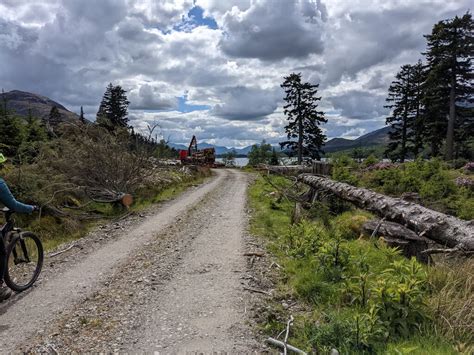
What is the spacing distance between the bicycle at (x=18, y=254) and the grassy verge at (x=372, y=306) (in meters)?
3.97

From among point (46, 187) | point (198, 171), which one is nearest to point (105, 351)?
point (46, 187)

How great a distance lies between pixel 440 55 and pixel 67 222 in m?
33.5

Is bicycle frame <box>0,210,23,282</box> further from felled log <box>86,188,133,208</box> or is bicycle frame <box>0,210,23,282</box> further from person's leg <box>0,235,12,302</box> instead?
felled log <box>86,188,133,208</box>

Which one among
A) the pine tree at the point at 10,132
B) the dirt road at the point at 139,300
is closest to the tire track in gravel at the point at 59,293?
the dirt road at the point at 139,300

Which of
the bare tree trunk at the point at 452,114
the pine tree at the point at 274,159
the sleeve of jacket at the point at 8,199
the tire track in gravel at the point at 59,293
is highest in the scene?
the bare tree trunk at the point at 452,114

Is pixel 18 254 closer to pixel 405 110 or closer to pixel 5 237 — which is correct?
pixel 5 237

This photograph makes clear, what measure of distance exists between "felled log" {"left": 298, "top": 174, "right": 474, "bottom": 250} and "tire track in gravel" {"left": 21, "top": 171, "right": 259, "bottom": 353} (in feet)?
12.9

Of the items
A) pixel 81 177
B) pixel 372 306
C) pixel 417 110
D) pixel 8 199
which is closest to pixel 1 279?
→ pixel 8 199

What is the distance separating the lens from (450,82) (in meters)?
33.2

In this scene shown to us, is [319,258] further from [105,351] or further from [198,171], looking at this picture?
[198,171]

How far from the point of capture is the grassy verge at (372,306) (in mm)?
4047

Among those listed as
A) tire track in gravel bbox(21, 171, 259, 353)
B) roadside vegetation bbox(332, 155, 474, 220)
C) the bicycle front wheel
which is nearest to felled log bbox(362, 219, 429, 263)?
tire track in gravel bbox(21, 171, 259, 353)

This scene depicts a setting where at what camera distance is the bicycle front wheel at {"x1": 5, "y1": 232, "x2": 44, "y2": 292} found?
19.6ft

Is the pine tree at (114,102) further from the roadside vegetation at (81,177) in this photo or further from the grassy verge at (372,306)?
the grassy verge at (372,306)
